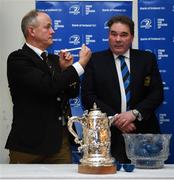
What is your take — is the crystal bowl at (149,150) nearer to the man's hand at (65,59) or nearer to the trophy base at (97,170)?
the trophy base at (97,170)

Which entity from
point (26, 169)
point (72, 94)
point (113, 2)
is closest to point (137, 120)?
point (72, 94)

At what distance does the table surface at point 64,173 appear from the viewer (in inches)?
59.2

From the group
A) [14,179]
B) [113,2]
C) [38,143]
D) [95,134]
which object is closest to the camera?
[14,179]

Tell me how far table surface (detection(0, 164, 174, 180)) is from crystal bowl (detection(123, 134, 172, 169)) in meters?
0.04

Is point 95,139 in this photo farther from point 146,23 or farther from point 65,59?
point 146,23

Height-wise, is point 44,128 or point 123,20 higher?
point 123,20

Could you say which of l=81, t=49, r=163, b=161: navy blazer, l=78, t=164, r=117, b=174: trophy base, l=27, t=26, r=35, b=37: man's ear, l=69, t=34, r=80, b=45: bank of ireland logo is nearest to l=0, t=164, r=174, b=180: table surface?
l=78, t=164, r=117, b=174: trophy base

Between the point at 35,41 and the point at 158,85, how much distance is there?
0.78 m

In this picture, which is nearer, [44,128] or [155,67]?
[44,128]

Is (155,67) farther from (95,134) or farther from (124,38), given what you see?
(95,134)

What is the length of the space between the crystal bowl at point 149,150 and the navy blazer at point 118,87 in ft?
3.07

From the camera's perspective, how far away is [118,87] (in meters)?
2.77

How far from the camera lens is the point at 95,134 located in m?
1.67

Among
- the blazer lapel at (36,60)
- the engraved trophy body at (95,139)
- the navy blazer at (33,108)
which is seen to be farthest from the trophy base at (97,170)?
the blazer lapel at (36,60)
